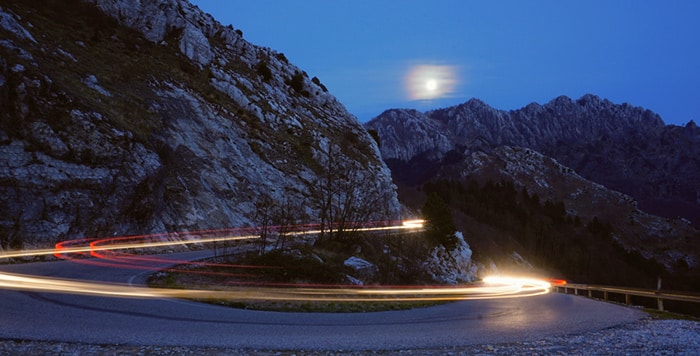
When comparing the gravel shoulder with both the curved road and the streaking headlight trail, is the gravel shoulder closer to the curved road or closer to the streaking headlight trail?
the curved road

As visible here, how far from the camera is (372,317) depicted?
14.4 m

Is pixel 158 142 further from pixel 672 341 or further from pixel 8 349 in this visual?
pixel 672 341

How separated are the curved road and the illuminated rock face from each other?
33.1 feet

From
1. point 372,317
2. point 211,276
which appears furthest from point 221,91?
point 372,317

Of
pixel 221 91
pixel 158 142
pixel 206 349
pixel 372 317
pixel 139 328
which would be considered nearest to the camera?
pixel 206 349

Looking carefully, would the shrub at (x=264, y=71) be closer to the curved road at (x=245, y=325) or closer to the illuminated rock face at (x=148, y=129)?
the illuminated rock face at (x=148, y=129)

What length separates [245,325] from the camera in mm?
11406

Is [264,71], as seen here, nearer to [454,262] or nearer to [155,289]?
[454,262]

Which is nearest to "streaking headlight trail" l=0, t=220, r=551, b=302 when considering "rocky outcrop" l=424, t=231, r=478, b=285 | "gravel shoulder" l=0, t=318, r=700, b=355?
"gravel shoulder" l=0, t=318, r=700, b=355

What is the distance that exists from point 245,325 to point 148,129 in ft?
90.7

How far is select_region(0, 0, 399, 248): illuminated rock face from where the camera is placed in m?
24.9

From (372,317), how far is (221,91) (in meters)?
42.5

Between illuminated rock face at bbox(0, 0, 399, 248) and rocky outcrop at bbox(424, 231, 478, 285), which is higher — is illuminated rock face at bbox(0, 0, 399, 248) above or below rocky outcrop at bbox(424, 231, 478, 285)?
above

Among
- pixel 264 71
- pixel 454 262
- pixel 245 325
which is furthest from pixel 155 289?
pixel 264 71
